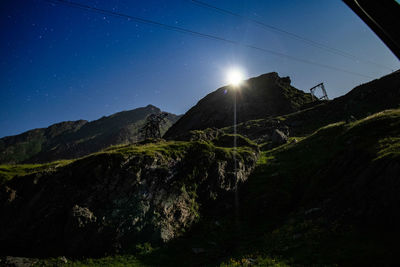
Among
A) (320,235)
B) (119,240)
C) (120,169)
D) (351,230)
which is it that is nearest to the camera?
(351,230)

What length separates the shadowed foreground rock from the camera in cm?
1518

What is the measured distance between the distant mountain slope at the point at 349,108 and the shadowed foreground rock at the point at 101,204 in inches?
1987

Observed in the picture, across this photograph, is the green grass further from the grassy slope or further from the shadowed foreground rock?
the grassy slope

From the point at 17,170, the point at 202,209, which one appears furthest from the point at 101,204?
the point at 17,170

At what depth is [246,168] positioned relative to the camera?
28250 millimetres

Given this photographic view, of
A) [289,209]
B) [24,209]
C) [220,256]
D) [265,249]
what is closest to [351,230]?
[265,249]

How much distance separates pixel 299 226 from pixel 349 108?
68.7 m

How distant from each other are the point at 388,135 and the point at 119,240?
26588mm

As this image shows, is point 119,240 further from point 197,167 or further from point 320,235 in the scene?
point 320,235

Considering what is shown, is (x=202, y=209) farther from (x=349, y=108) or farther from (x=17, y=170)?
(x=349, y=108)

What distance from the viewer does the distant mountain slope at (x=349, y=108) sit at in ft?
194

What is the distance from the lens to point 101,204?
55.3ft

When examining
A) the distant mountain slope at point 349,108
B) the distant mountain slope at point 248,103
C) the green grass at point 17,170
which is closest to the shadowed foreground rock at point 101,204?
the green grass at point 17,170

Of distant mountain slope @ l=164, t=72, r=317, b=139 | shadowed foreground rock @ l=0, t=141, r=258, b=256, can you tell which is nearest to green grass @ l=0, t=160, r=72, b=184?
shadowed foreground rock @ l=0, t=141, r=258, b=256
